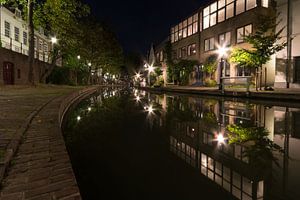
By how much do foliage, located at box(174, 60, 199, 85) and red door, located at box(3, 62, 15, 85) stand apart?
70.8 ft

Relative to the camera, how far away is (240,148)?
4902mm

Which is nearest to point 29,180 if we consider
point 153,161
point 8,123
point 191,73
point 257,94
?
point 153,161

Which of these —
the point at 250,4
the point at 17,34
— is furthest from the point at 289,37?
the point at 17,34

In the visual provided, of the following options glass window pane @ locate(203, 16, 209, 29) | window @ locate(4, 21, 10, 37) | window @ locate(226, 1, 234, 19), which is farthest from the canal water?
window @ locate(4, 21, 10, 37)

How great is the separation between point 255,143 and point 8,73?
26.0 metres

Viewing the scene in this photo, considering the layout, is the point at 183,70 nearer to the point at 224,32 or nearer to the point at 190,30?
the point at 190,30

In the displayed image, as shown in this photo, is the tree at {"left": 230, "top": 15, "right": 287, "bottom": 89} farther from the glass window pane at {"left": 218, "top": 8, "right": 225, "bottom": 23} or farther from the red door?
the red door

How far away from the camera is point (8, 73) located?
982 inches

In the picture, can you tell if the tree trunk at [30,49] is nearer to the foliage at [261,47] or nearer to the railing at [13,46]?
the railing at [13,46]

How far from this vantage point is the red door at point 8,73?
24.1 m

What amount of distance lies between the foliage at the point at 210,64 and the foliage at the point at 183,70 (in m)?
3.21

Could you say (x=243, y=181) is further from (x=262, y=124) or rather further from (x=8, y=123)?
(x=8, y=123)

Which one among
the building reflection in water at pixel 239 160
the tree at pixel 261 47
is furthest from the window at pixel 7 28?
the building reflection in water at pixel 239 160

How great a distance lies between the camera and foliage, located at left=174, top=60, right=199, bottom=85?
34.6 metres
